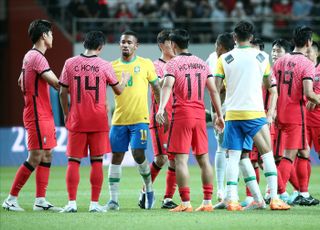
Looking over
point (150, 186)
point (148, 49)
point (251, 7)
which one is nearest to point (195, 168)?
point (148, 49)

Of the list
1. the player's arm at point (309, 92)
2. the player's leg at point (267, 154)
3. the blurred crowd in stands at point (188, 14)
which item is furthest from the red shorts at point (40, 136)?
the blurred crowd in stands at point (188, 14)

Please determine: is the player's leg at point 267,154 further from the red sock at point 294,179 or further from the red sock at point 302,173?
the red sock at point 294,179

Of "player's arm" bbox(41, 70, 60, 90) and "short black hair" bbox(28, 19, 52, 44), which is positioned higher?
"short black hair" bbox(28, 19, 52, 44)

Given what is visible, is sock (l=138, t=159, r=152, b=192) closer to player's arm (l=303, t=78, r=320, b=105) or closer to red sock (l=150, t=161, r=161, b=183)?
red sock (l=150, t=161, r=161, b=183)

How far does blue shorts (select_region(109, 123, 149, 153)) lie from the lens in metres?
12.6

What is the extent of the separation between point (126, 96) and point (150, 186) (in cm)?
129

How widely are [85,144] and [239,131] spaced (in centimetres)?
196

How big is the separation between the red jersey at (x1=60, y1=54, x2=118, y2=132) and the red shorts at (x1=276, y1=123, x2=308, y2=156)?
2723 millimetres

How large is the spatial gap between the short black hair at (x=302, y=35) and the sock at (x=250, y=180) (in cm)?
195

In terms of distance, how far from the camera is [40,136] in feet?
40.7

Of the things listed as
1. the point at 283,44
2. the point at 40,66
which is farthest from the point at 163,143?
the point at 283,44

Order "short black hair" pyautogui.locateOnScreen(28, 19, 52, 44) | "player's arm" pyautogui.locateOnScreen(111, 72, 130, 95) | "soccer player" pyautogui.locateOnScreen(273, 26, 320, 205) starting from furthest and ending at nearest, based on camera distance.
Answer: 1. "soccer player" pyautogui.locateOnScreen(273, 26, 320, 205)
2. "short black hair" pyautogui.locateOnScreen(28, 19, 52, 44)
3. "player's arm" pyautogui.locateOnScreen(111, 72, 130, 95)

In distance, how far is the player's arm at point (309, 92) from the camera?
41.5ft

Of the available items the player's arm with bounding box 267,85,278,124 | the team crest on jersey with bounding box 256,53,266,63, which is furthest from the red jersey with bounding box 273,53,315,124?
the team crest on jersey with bounding box 256,53,266,63
